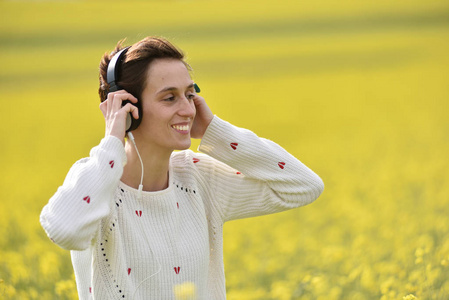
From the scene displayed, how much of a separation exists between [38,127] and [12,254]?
8.46 metres

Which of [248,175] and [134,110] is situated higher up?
[134,110]

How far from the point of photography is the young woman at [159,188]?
271 centimetres

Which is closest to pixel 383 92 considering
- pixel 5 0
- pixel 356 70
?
pixel 356 70

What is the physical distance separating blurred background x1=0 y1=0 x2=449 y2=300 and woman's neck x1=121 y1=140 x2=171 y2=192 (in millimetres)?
690

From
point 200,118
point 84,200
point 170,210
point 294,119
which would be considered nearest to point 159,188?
point 170,210

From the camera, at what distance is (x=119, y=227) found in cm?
287

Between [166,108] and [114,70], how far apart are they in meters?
0.24

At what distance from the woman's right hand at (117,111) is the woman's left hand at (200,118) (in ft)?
1.12

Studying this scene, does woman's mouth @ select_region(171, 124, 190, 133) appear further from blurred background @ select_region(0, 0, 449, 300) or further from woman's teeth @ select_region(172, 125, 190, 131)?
blurred background @ select_region(0, 0, 449, 300)

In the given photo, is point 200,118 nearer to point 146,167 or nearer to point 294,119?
point 146,167

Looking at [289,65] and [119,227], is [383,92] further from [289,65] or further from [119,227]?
[119,227]

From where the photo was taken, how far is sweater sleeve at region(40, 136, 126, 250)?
2.60 metres

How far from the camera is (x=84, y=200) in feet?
8.67

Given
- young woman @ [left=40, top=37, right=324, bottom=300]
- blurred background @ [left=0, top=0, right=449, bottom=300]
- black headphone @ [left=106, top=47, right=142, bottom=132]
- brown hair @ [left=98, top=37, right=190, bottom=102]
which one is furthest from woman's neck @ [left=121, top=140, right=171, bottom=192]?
blurred background @ [left=0, top=0, right=449, bottom=300]
